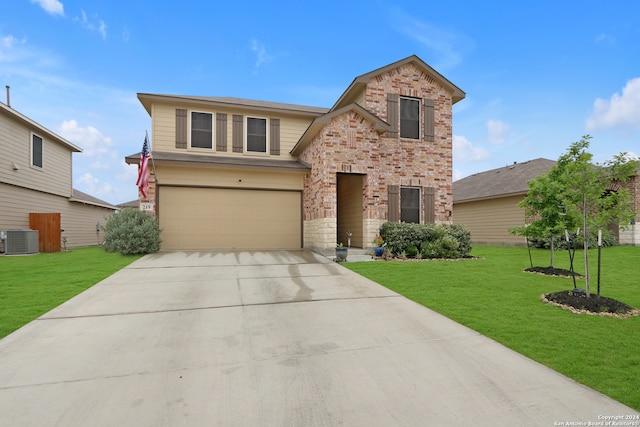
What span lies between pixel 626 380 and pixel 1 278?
1159 cm

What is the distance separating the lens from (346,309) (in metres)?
5.30

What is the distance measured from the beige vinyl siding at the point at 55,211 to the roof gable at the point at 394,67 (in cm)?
1543

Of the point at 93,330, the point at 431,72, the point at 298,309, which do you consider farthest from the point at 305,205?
the point at 93,330

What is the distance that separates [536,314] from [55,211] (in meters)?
21.5

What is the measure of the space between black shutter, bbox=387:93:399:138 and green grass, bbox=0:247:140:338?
1113 centimetres

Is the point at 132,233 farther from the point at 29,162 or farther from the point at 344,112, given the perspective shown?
the point at 344,112

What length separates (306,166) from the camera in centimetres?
1405

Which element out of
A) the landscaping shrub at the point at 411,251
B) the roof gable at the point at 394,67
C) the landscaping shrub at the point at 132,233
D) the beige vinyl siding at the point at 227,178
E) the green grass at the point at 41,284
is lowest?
the green grass at the point at 41,284

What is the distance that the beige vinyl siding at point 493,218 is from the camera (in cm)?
1707

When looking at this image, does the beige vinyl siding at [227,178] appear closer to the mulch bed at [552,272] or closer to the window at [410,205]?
the window at [410,205]

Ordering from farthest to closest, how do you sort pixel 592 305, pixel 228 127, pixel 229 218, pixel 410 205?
pixel 228 127 → pixel 229 218 → pixel 410 205 → pixel 592 305

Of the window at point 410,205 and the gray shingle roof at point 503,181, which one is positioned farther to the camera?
the gray shingle roof at point 503,181

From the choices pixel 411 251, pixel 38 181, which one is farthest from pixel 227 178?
pixel 38 181

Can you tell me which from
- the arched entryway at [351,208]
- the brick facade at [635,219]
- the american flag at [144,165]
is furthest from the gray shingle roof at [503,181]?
the american flag at [144,165]
